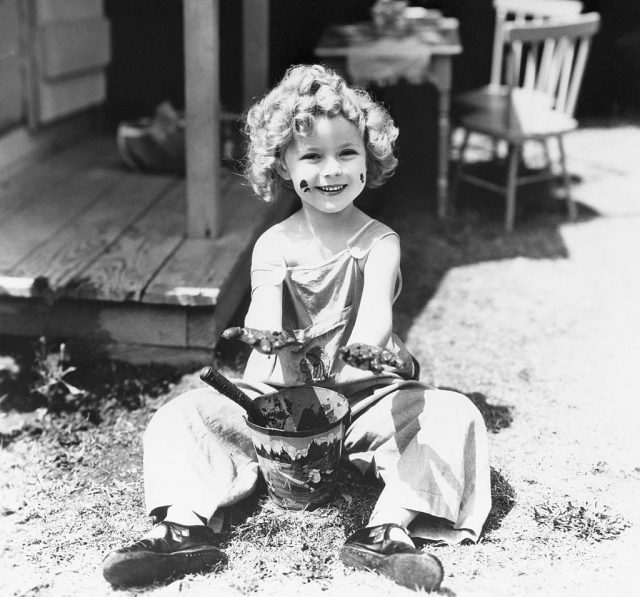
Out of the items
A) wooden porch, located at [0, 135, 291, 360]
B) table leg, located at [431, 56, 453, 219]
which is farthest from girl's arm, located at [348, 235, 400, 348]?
table leg, located at [431, 56, 453, 219]

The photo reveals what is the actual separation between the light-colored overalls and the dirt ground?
4.6 inches

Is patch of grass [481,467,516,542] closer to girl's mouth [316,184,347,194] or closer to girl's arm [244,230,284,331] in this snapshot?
girl's arm [244,230,284,331]

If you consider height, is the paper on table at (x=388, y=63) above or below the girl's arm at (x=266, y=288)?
above

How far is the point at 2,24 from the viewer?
4.59 meters

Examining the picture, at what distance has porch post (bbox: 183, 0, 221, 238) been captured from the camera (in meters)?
3.46

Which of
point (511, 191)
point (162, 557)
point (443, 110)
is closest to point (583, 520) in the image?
point (162, 557)

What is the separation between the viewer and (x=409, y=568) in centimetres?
216

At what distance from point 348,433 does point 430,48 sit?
3.02m

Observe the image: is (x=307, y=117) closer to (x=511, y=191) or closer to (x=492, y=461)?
(x=492, y=461)

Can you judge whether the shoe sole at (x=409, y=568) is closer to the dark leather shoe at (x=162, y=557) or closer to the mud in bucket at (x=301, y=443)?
the mud in bucket at (x=301, y=443)

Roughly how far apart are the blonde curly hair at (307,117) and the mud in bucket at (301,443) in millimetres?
667

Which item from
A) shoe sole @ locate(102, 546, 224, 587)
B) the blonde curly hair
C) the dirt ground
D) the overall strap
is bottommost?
the dirt ground

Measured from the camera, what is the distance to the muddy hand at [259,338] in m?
2.25

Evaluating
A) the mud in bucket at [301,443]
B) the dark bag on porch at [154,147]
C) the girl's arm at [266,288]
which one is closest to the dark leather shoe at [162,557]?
the mud in bucket at [301,443]
